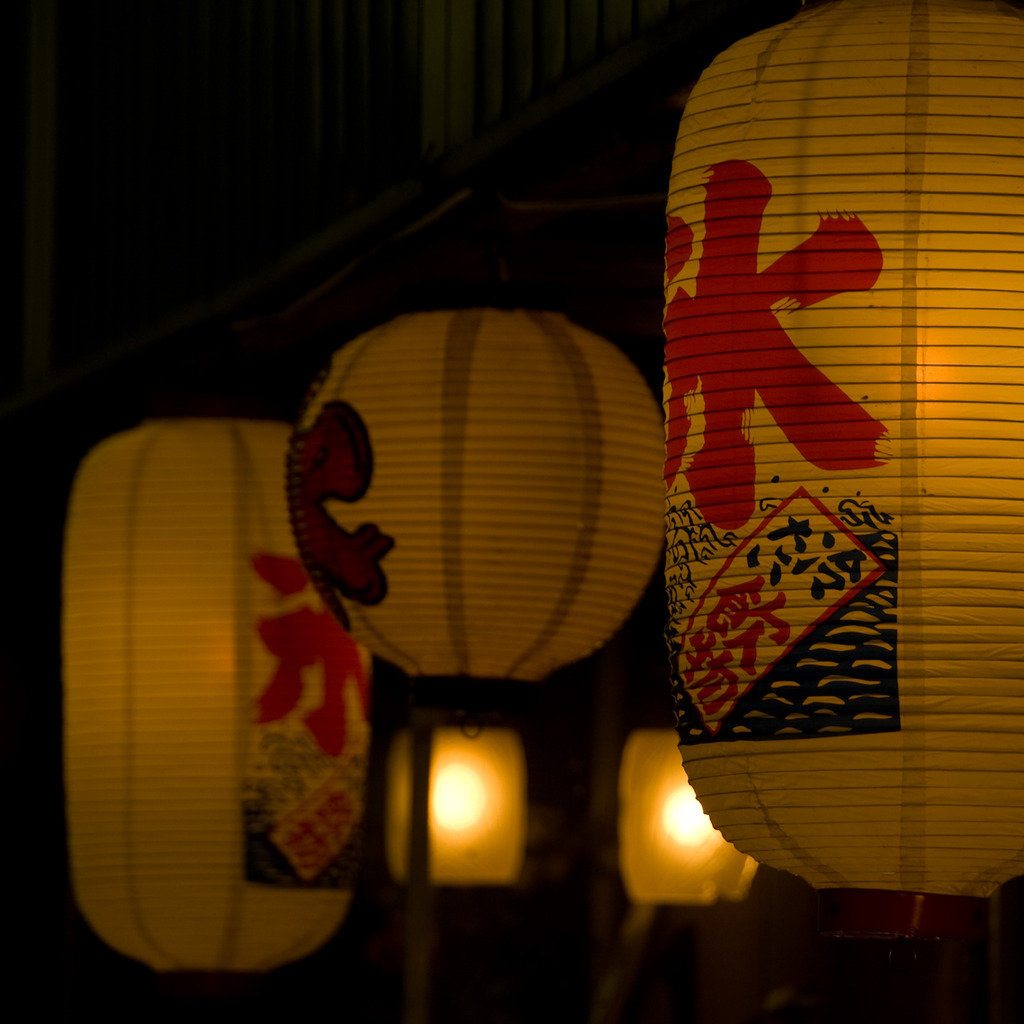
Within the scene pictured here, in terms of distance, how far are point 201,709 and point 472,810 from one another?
4.39 meters

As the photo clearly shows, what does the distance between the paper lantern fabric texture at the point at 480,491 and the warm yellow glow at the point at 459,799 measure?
5.12 m

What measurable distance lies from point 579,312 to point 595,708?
174 inches

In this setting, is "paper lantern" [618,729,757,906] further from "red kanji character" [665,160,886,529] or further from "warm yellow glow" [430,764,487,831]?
"red kanji character" [665,160,886,529]

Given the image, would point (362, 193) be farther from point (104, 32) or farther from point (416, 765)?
point (104, 32)

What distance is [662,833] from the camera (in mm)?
9188

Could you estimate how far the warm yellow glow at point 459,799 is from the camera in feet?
34.0

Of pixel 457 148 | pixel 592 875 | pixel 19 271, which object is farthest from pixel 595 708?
pixel 457 148

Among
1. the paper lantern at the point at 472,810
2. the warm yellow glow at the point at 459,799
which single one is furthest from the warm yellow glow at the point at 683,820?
the warm yellow glow at the point at 459,799

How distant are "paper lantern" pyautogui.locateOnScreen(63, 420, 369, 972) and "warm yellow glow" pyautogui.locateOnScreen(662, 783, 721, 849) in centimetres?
312

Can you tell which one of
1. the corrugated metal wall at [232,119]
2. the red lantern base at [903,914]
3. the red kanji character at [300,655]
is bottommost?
the red lantern base at [903,914]

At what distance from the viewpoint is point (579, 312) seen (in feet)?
21.5

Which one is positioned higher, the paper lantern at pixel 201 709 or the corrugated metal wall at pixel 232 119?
the corrugated metal wall at pixel 232 119

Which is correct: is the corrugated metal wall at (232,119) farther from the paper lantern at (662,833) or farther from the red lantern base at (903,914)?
the paper lantern at (662,833)

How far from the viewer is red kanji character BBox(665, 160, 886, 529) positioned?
3.40m
